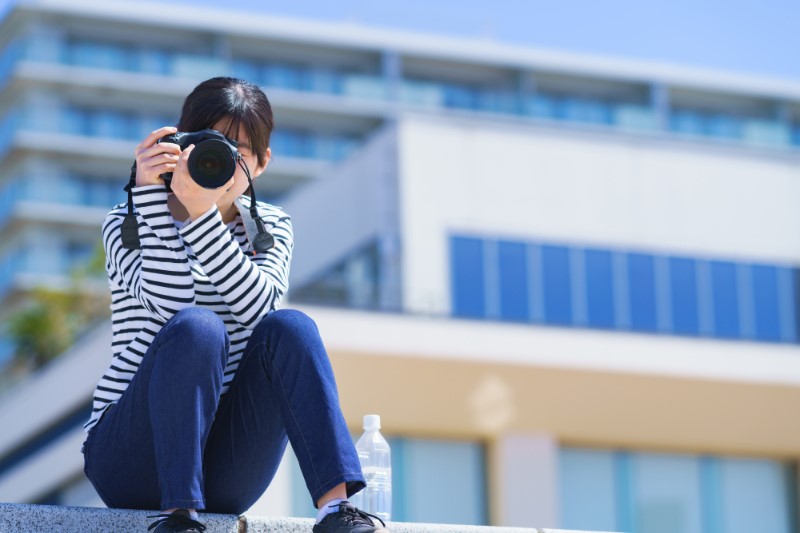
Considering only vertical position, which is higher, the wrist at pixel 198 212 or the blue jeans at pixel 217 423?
the wrist at pixel 198 212

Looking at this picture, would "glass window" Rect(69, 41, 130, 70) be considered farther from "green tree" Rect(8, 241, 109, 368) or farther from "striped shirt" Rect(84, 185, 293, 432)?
"striped shirt" Rect(84, 185, 293, 432)

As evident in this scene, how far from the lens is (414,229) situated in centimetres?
2436

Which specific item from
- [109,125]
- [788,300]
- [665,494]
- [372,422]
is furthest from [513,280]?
[109,125]

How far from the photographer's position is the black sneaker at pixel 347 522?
3.36 meters

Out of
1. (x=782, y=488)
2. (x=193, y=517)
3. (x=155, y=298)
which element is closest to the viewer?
(x=193, y=517)

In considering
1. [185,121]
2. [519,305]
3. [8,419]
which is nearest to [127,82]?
[8,419]

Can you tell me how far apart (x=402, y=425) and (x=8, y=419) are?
30.5 feet

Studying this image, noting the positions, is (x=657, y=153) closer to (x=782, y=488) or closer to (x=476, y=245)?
(x=476, y=245)

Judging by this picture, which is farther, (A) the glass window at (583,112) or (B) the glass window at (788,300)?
(A) the glass window at (583,112)

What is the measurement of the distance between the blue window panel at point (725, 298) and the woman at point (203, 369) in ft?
70.3

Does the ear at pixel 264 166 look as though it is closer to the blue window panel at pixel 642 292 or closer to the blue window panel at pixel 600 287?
the blue window panel at pixel 600 287

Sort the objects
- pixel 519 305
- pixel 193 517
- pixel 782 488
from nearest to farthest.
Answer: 1. pixel 193 517
2. pixel 782 488
3. pixel 519 305

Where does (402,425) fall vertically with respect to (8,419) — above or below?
below

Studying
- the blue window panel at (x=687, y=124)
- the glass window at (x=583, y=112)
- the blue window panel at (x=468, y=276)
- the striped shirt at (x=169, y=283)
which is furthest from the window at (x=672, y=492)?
the blue window panel at (x=687, y=124)
